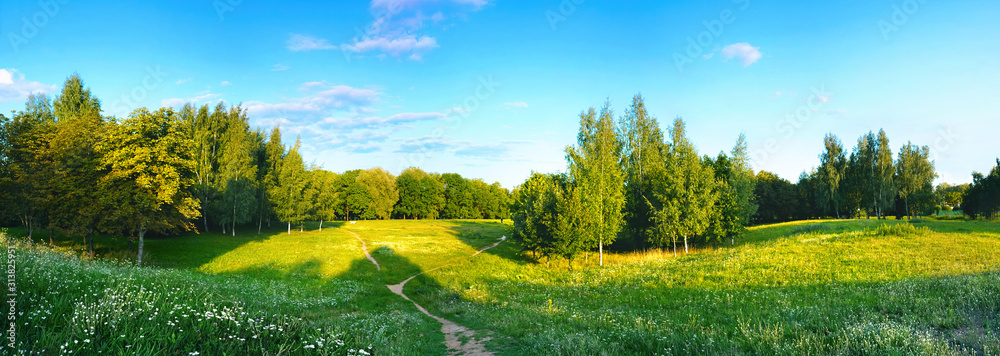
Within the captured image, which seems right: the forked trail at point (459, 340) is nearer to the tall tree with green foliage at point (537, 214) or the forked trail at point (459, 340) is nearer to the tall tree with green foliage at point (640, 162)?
the tall tree with green foliage at point (537, 214)

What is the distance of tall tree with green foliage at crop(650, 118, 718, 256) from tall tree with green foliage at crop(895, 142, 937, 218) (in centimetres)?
5334

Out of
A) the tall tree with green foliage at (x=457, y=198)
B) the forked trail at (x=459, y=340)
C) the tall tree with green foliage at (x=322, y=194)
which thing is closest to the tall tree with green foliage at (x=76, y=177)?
the forked trail at (x=459, y=340)

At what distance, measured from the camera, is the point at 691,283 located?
20094 millimetres

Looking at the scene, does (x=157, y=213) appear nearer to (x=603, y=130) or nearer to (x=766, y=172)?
(x=603, y=130)

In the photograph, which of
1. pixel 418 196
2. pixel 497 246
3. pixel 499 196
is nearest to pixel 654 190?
pixel 497 246

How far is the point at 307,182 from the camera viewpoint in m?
63.3

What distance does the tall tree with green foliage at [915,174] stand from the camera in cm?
6625

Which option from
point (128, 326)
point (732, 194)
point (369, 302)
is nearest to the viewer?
point (128, 326)

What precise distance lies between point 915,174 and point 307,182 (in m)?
103

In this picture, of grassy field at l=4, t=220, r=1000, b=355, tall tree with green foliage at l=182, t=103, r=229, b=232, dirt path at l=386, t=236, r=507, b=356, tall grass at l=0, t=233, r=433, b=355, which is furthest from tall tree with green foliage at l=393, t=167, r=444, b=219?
tall grass at l=0, t=233, r=433, b=355

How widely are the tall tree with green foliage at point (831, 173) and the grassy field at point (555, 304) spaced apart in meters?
49.6

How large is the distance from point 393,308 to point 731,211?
1500 inches

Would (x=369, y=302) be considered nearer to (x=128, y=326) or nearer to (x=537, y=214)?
(x=128, y=326)

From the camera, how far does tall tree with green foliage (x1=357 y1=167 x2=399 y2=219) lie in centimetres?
10350
